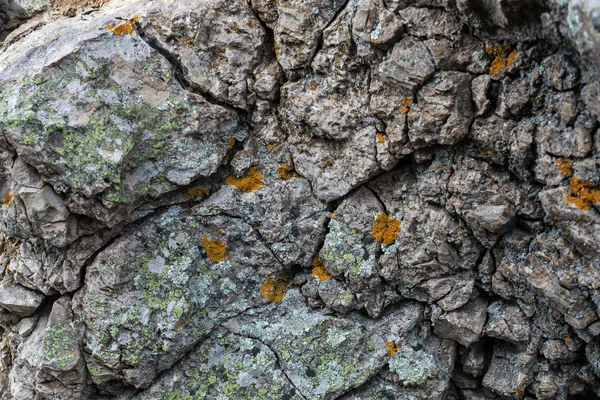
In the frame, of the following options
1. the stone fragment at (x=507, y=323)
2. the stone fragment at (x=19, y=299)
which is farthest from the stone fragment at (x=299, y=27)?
the stone fragment at (x=19, y=299)

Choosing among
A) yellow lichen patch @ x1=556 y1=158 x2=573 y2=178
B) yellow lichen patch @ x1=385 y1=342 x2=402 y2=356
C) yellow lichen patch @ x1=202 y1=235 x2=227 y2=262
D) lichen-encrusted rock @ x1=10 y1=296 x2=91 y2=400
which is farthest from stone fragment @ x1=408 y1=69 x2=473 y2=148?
lichen-encrusted rock @ x1=10 y1=296 x2=91 y2=400

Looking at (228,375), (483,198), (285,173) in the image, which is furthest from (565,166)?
(228,375)

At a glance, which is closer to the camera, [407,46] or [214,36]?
[407,46]

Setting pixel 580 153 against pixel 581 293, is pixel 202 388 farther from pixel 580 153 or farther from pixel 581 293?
pixel 580 153

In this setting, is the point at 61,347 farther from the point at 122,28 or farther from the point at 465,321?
the point at 465,321

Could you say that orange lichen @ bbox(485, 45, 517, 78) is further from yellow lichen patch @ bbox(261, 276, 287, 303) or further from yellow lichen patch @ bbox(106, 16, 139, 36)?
yellow lichen patch @ bbox(106, 16, 139, 36)

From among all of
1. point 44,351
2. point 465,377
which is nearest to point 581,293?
point 465,377
